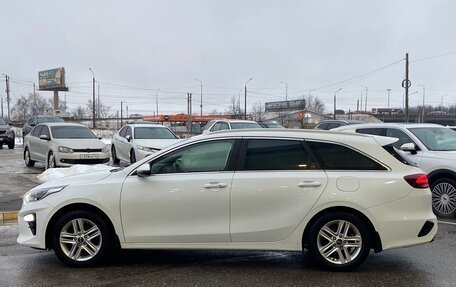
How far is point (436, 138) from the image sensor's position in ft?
28.4

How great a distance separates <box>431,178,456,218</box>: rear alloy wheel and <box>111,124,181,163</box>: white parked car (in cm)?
820

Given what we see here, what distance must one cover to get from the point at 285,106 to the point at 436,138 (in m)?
94.7

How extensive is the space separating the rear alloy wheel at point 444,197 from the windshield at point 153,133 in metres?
9.33

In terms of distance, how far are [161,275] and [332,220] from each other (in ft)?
6.60

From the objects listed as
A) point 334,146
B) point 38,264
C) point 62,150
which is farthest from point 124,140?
point 334,146

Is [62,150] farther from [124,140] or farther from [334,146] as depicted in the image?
[334,146]

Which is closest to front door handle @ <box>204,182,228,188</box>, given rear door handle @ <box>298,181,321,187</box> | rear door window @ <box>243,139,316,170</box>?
rear door window @ <box>243,139,316,170</box>

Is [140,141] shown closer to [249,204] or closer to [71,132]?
[71,132]

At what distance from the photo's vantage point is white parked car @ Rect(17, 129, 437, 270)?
5.00 metres

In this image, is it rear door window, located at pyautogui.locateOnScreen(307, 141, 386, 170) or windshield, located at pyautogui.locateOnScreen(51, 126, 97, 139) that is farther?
windshield, located at pyautogui.locateOnScreen(51, 126, 97, 139)

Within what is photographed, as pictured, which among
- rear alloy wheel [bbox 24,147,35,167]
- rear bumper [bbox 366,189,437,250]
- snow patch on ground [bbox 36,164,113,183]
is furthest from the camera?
rear alloy wheel [bbox 24,147,35,167]

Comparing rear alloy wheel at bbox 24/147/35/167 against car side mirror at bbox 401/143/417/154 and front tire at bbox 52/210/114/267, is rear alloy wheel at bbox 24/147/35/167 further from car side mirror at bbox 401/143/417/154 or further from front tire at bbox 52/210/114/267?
car side mirror at bbox 401/143/417/154

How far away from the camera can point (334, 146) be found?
17.3 ft

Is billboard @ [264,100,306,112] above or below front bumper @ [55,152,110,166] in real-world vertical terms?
above
